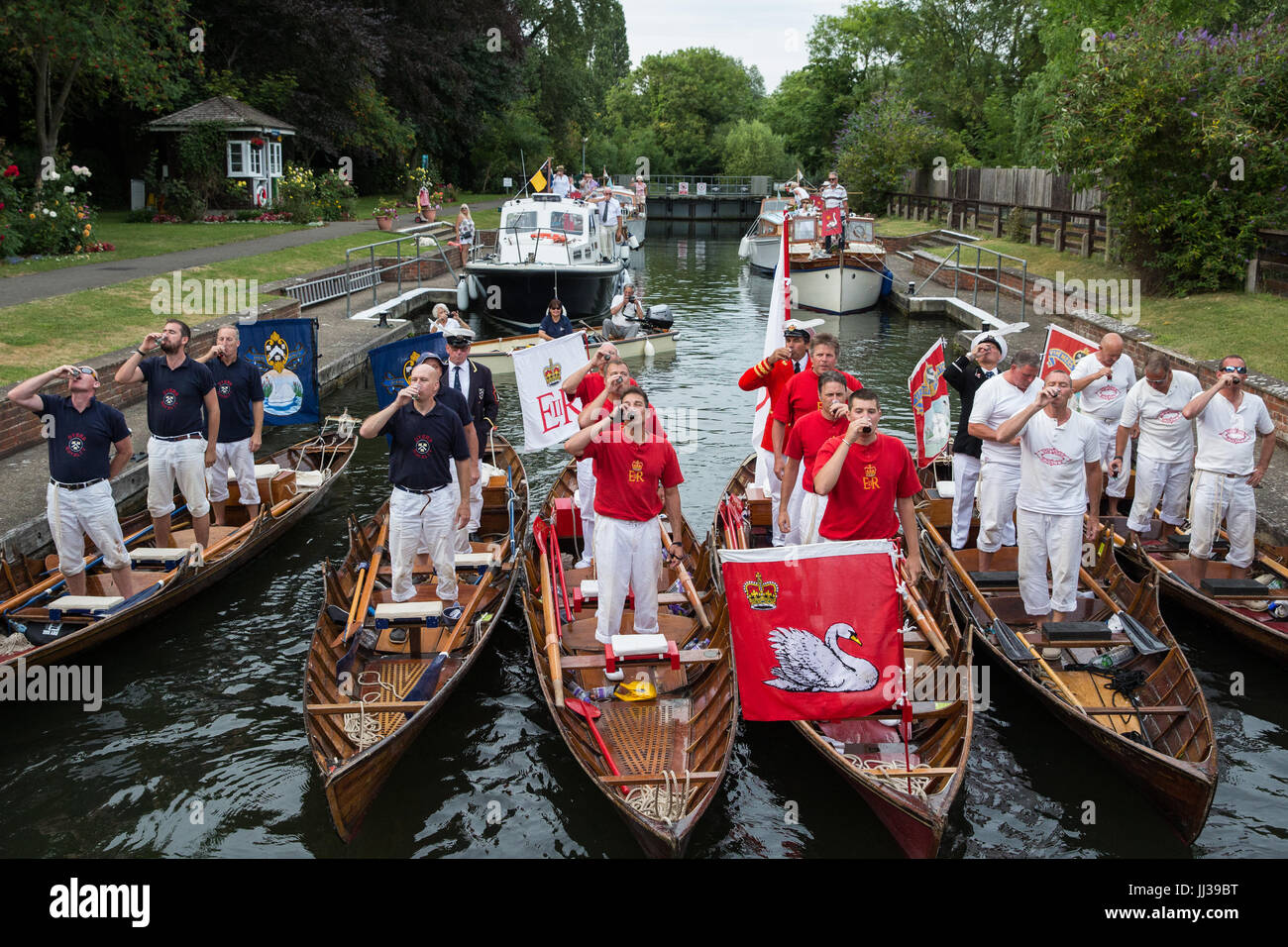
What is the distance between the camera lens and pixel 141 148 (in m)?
36.5

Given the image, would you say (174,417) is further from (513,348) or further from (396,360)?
(513,348)

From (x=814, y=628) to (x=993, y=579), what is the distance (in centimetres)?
373

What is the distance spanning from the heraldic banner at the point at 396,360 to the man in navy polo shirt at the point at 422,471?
10.4 ft

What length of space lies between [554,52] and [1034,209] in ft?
119

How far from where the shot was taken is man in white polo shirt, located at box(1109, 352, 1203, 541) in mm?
9875

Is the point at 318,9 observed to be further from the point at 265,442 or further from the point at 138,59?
the point at 265,442

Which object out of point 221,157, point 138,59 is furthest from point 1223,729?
point 221,157

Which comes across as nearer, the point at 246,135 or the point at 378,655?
the point at 378,655

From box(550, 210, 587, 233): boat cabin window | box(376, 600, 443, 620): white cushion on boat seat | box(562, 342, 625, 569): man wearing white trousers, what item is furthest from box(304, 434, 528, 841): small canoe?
box(550, 210, 587, 233): boat cabin window

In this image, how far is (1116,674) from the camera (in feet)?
26.0

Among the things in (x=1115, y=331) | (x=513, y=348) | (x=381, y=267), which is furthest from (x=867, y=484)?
(x=381, y=267)

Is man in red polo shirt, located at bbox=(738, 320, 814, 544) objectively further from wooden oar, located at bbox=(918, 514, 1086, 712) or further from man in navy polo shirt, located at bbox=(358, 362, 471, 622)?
man in navy polo shirt, located at bbox=(358, 362, 471, 622)

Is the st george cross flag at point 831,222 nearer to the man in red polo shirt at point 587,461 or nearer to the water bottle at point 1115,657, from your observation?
the man in red polo shirt at point 587,461

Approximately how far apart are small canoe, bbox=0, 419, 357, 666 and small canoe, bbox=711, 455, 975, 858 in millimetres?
5679
